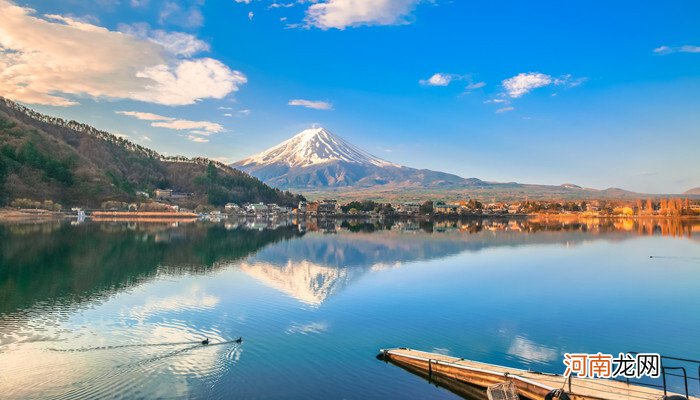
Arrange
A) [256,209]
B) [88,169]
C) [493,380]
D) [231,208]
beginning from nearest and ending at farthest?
[493,380] < [88,169] < [231,208] < [256,209]

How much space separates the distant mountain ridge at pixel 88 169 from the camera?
98.2 meters

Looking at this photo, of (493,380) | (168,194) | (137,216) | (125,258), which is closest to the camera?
(493,380)

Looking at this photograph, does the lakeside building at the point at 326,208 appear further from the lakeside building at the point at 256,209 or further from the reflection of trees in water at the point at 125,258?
the reflection of trees in water at the point at 125,258

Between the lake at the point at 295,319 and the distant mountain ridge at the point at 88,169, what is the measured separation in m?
77.2

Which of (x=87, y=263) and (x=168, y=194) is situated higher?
(x=168, y=194)

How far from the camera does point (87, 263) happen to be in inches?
1118

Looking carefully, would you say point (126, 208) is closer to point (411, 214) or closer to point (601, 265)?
point (411, 214)

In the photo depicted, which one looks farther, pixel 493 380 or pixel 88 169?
pixel 88 169

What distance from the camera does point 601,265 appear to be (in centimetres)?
3444

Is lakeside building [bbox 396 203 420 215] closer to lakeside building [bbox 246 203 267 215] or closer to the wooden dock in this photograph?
lakeside building [bbox 246 203 267 215]

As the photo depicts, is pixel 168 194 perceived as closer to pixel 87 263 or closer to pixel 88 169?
pixel 88 169

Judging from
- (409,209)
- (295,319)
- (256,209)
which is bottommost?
(295,319)

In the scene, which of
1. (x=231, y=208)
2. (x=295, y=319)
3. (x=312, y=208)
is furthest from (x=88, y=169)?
(x=295, y=319)

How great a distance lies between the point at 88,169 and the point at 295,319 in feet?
378
